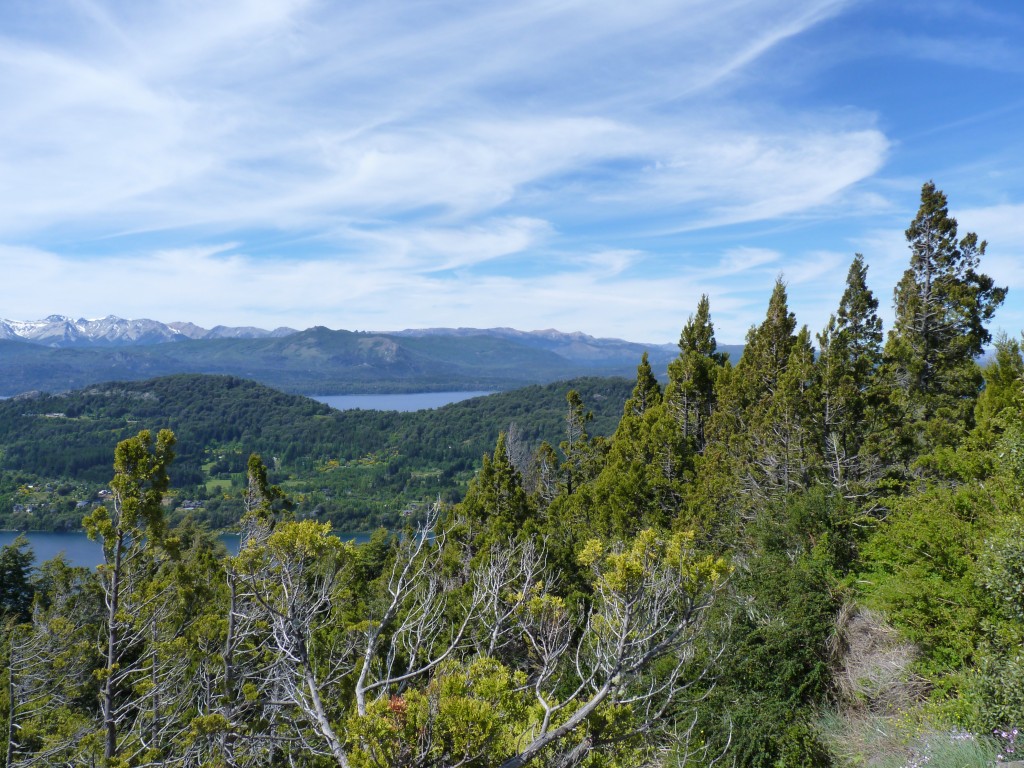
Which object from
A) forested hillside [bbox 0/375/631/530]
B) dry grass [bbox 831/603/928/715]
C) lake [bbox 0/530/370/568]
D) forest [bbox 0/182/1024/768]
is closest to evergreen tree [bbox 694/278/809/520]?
forest [bbox 0/182/1024/768]

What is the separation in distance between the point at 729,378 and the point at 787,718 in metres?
11.5

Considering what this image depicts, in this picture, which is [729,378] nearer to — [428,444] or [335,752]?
[335,752]

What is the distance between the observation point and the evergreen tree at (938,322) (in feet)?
59.1

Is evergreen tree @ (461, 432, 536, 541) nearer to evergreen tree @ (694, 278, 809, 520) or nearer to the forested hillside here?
evergreen tree @ (694, 278, 809, 520)

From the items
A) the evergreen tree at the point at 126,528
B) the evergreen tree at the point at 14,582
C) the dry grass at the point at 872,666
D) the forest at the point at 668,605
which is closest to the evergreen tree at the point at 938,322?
the forest at the point at 668,605

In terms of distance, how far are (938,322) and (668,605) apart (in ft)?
55.2

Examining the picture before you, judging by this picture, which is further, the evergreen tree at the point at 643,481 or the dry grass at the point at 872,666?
the evergreen tree at the point at 643,481

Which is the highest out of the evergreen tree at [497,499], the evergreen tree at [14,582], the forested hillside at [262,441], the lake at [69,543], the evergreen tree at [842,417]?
the evergreen tree at [842,417]

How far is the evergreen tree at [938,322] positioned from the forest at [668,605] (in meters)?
0.08

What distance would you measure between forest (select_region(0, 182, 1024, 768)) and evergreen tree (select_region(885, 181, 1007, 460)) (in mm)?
76

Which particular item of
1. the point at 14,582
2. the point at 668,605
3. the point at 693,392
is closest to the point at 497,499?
the point at 693,392

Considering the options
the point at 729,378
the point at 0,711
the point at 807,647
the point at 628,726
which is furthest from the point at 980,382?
the point at 0,711

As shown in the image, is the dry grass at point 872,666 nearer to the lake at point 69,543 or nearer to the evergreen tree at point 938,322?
the evergreen tree at point 938,322

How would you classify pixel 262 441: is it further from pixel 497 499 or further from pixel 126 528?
pixel 126 528
